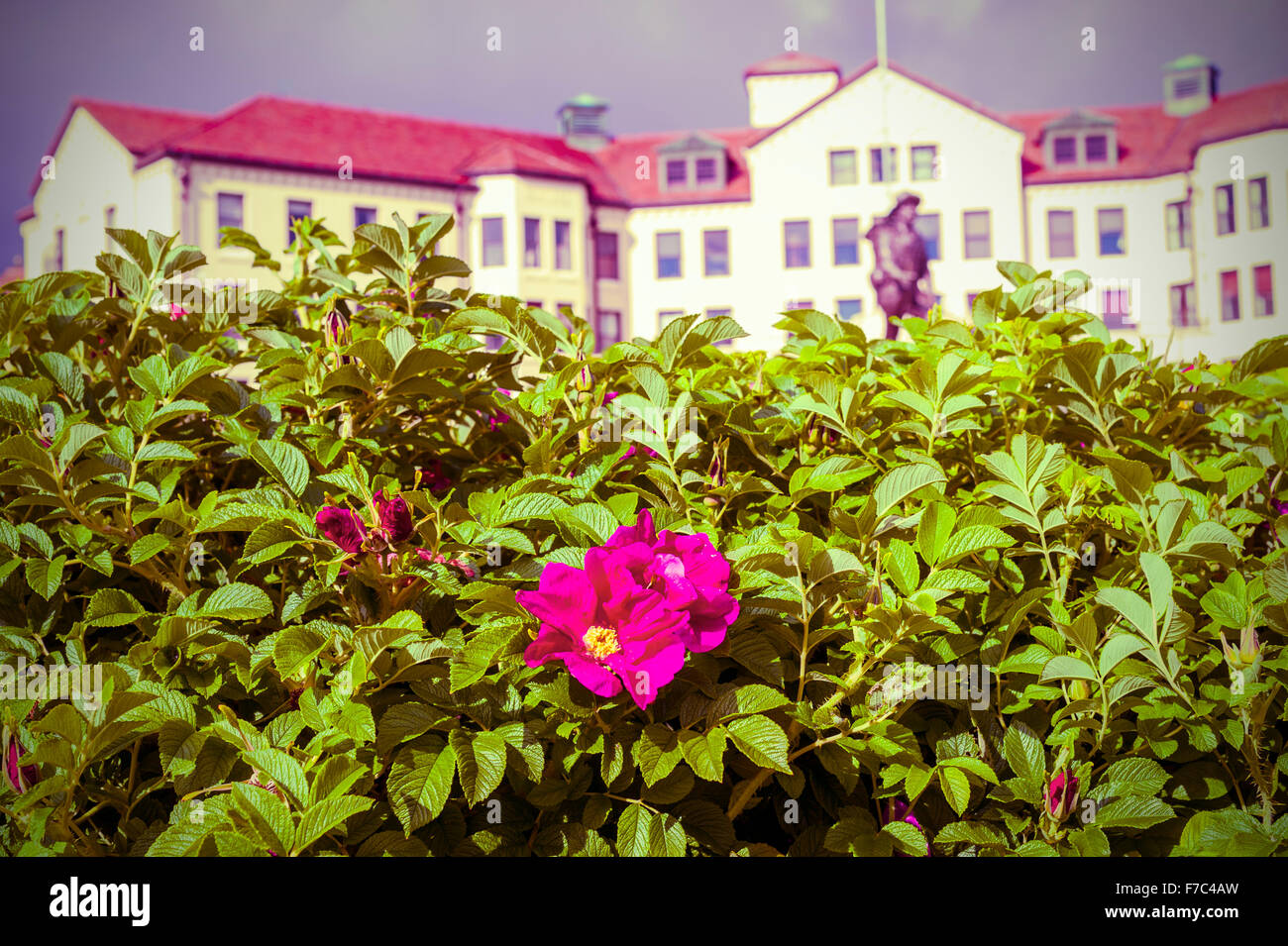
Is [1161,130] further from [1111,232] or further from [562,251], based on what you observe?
[562,251]

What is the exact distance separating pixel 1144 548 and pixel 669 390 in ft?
2.63

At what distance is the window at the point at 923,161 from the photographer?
32.8 m

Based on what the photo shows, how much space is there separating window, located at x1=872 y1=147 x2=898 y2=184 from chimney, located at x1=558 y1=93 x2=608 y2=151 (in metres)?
9.22

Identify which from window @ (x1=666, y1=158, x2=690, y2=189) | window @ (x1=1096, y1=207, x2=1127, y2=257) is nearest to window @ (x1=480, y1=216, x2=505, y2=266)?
window @ (x1=666, y1=158, x2=690, y2=189)

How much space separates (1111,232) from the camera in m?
33.3

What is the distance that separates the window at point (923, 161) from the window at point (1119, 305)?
655 centimetres

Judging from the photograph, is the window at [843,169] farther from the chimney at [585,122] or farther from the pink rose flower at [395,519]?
the pink rose flower at [395,519]

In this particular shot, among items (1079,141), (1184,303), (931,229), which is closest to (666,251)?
(931,229)

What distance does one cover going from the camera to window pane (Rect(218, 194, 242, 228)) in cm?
2836

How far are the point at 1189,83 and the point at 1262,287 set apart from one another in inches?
303

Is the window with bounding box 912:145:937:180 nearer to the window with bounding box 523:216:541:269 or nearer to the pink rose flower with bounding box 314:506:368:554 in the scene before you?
the window with bounding box 523:216:541:269

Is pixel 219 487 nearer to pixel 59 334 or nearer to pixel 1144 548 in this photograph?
pixel 59 334

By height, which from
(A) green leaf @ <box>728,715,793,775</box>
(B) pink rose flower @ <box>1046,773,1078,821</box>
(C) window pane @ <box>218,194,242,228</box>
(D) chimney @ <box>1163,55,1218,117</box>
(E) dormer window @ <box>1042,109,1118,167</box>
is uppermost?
(D) chimney @ <box>1163,55,1218,117</box>

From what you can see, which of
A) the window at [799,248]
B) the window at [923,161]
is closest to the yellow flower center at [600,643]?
the window at [799,248]
